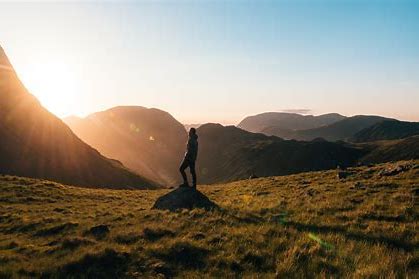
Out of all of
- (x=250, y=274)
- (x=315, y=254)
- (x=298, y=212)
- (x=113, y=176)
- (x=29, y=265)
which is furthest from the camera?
(x=113, y=176)

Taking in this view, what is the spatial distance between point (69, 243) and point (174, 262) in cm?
445

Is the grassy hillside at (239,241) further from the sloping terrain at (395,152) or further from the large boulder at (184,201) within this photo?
the sloping terrain at (395,152)

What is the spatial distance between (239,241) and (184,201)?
8.71 metres

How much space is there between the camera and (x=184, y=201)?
20.1 metres

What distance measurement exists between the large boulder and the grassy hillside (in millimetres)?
1853

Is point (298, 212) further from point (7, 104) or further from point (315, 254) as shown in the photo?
point (7, 104)

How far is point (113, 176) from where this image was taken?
5335 inches

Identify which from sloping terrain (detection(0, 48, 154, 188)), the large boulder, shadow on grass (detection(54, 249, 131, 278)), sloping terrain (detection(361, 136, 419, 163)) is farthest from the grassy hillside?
sloping terrain (detection(361, 136, 419, 163))

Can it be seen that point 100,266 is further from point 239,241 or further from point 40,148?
point 40,148

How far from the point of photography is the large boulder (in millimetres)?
19406

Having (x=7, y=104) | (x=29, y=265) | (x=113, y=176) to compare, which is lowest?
(x=113, y=176)

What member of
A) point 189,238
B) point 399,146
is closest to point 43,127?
point 189,238

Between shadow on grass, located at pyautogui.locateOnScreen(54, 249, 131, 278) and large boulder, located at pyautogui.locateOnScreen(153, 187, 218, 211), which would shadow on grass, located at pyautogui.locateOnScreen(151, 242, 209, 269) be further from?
large boulder, located at pyautogui.locateOnScreen(153, 187, 218, 211)

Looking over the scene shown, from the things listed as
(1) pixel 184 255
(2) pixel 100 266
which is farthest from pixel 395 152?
(2) pixel 100 266
